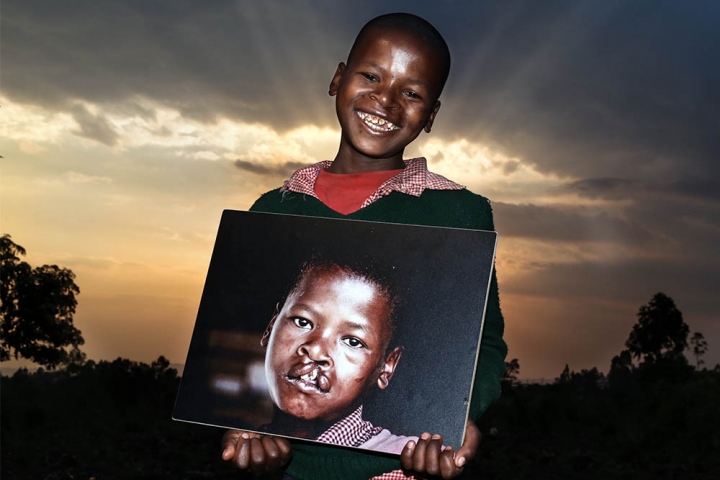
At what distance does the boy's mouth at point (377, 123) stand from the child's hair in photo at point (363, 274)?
19.1 inches

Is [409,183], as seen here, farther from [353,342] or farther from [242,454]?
[242,454]

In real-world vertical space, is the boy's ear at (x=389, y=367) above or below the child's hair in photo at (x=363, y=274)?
below

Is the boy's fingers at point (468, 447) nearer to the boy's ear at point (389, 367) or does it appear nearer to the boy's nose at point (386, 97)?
the boy's ear at point (389, 367)

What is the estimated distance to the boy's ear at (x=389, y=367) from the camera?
1.68 meters

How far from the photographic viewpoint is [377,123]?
2102mm

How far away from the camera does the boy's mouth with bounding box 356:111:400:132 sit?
2.09 m

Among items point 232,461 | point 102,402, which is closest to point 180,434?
point 102,402

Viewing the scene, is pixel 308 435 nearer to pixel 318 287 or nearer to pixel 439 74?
pixel 318 287

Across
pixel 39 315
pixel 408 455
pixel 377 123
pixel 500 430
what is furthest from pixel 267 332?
pixel 39 315

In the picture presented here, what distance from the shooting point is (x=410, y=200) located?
2.06m

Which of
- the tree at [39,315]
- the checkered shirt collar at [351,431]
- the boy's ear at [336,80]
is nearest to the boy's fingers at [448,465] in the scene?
the checkered shirt collar at [351,431]

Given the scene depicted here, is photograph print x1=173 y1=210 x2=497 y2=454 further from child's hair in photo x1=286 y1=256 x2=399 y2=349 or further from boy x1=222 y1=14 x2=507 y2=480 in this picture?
boy x1=222 y1=14 x2=507 y2=480

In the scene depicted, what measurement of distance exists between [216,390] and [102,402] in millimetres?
8248

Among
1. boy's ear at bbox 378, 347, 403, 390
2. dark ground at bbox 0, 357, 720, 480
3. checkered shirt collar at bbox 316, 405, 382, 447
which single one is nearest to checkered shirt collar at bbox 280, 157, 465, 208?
boy's ear at bbox 378, 347, 403, 390
